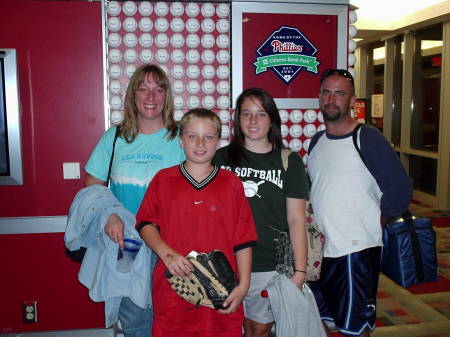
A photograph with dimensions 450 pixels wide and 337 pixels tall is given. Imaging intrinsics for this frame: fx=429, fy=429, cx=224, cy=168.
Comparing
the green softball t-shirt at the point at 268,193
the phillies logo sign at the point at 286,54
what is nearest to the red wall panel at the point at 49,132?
the phillies logo sign at the point at 286,54

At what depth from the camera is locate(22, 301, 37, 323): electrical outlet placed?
2.98 metres

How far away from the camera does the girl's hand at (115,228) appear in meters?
2.01

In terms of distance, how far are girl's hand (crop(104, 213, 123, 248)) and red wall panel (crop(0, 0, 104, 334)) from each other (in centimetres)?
99

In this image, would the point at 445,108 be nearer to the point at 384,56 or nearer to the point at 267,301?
the point at 384,56

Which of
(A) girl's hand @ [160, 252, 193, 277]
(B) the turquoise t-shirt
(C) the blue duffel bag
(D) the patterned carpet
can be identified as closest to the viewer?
(A) girl's hand @ [160, 252, 193, 277]

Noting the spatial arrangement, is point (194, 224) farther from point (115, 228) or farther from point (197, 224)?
point (115, 228)

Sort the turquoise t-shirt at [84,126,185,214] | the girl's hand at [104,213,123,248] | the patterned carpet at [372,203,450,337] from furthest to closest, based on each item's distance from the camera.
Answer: the patterned carpet at [372,203,450,337] → the turquoise t-shirt at [84,126,185,214] → the girl's hand at [104,213,123,248]

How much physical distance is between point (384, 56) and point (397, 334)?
7893mm

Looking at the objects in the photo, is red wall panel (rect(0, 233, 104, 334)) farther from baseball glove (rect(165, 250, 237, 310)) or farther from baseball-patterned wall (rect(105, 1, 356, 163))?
baseball glove (rect(165, 250, 237, 310))

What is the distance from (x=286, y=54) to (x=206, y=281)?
180cm

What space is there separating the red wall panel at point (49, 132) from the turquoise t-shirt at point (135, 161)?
756 mm

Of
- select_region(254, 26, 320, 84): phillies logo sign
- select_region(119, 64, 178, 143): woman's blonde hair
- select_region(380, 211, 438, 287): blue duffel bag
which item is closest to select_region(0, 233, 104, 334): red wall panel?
select_region(119, 64, 178, 143): woman's blonde hair

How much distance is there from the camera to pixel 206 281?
5.98 ft

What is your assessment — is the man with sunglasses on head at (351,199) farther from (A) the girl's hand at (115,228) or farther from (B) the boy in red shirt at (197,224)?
(A) the girl's hand at (115,228)
